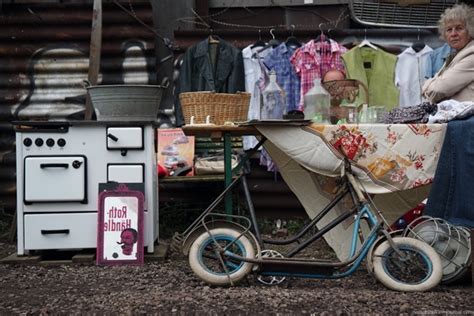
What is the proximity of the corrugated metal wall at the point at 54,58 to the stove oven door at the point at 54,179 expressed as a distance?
205 centimetres

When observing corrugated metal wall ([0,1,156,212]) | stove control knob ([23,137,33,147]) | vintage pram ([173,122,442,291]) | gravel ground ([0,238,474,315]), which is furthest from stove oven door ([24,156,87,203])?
corrugated metal wall ([0,1,156,212])

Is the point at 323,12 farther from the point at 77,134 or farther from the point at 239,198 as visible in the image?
the point at 77,134

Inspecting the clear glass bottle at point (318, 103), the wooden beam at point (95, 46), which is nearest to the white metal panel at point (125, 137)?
the clear glass bottle at point (318, 103)

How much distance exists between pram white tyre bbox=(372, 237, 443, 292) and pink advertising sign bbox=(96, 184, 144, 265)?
183cm

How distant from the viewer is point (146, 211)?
4406mm

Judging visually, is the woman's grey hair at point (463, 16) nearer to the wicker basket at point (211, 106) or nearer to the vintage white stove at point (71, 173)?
the wicker basket at point (211, 106)

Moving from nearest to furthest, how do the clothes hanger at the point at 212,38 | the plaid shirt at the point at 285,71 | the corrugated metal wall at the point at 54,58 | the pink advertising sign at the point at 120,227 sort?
1. the pink advertising sign at the point at 120,227
2. the clothes hanger at the point at 212,38
3. the plaid shirt at the point at 285,71
4. the corrugated metal wall at the point at 54,58

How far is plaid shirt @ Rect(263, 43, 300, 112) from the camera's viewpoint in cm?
595

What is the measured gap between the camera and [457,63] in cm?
383

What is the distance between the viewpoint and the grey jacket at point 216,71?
5984 millimetres

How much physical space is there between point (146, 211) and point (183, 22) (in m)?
2.80

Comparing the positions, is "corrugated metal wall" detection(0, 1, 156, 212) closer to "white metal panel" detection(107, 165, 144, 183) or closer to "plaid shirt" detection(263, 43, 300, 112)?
"plaid shirt" detection(263, 43, 300, 112)

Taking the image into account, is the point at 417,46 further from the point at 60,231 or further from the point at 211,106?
the point at 60,231

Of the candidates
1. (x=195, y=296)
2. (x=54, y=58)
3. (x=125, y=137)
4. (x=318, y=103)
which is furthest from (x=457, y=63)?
(x=54, y=58)
